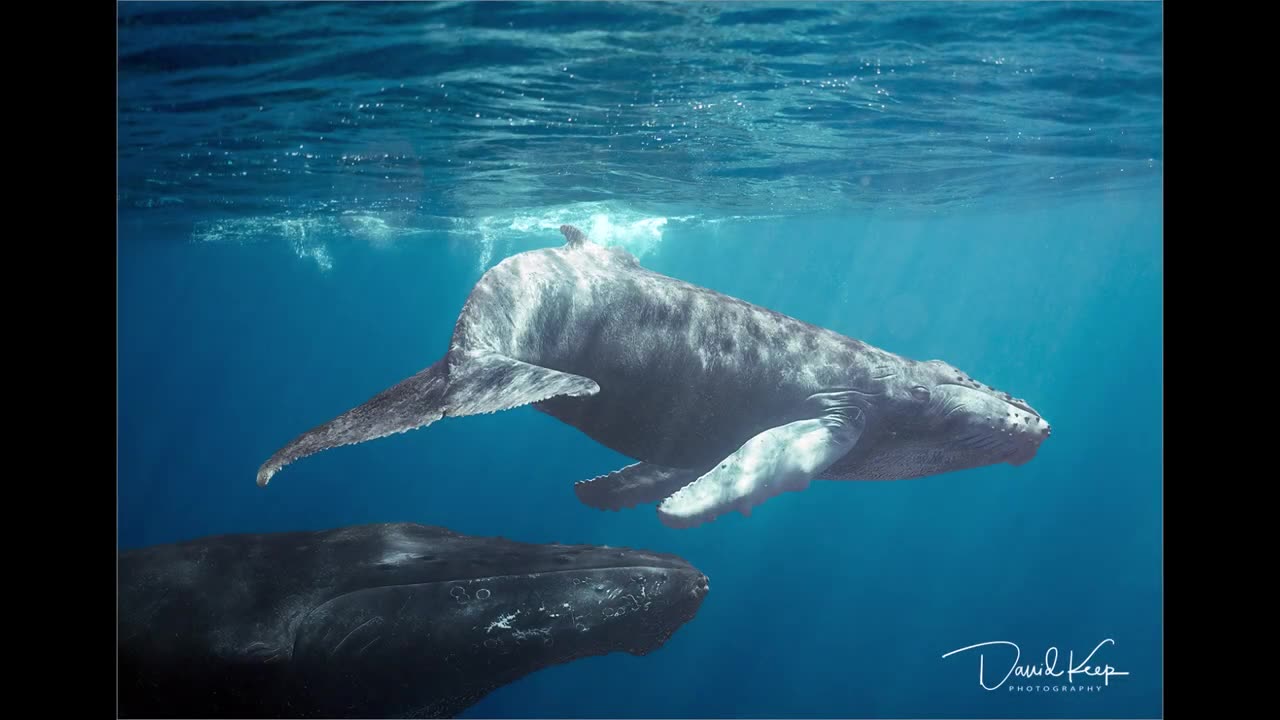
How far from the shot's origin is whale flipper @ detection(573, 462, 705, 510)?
326 inches

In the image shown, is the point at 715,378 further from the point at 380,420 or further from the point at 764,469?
the point at 380,420

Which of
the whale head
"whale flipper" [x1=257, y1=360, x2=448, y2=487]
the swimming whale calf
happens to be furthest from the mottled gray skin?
the whale head

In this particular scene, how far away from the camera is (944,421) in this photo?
7191mm

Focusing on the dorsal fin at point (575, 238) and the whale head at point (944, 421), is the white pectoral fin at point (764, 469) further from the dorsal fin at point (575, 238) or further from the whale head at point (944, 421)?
the dorsal fin at point (575, 238)

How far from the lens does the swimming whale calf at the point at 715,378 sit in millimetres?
6766

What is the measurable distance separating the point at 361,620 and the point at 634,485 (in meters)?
3.22

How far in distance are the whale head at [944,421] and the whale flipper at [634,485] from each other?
6.37ft

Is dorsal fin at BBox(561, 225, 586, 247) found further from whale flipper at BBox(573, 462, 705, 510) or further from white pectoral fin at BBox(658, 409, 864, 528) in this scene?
white pectoral fin at BBox(658, 409, 864, 528)

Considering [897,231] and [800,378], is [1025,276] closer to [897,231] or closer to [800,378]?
[897,231]
